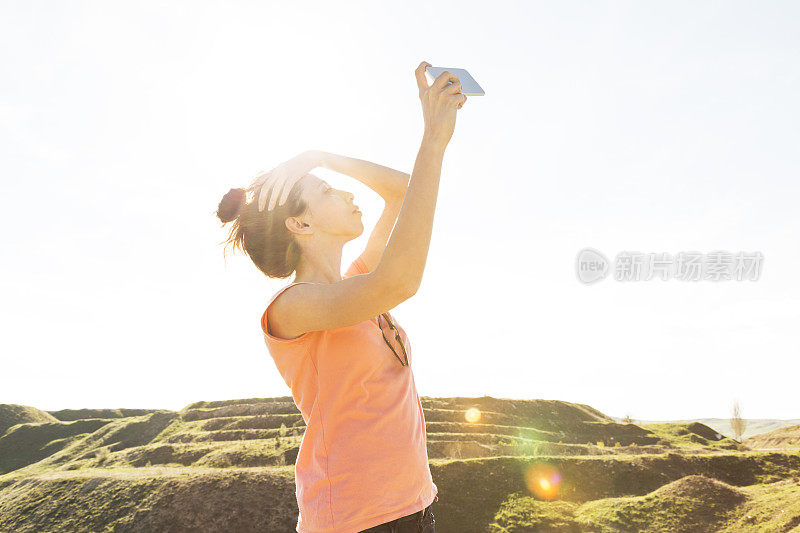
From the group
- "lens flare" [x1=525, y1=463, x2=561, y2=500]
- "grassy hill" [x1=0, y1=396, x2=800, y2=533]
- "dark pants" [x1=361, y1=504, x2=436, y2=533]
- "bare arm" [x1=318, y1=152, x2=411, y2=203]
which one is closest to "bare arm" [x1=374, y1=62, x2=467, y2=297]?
"dark pants" [x1=361, y1=504, x2=436, y2=533]

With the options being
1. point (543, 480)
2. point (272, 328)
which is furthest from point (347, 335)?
Answer: point (543, 480)

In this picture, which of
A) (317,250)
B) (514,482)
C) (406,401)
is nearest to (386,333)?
(406,401)

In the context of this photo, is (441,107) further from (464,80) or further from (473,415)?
(473,415)

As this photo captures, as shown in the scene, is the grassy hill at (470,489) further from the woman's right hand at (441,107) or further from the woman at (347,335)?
the woman's right hand at (441,107)

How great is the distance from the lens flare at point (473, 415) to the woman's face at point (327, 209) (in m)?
40.8

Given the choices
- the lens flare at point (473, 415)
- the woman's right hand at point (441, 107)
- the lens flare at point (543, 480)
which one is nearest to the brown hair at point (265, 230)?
the woman's right hand at point (441, 107)

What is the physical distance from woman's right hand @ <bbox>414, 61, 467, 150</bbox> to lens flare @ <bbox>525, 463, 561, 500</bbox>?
23.0 meters

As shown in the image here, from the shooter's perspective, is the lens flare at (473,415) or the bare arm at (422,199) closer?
the bare arm at (422,199)

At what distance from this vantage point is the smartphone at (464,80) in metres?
1.68

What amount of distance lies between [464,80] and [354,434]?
4.19ft

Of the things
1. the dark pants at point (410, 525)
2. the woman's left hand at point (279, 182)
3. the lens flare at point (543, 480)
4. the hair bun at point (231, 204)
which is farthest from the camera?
the lens flare at point (543, 480)

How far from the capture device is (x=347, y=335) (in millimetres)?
1898

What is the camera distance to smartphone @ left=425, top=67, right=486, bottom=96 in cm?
168

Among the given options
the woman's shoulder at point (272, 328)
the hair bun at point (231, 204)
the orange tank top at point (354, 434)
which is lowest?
the orange tank top at point (354, 434)
